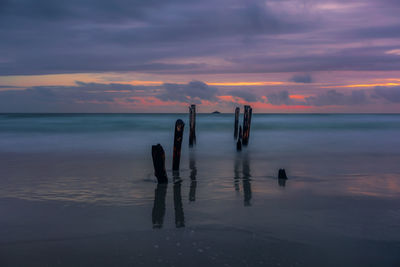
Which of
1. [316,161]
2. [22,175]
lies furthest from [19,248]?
[316,161]

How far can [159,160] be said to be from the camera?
1074cm

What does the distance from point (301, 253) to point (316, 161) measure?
12.3 m

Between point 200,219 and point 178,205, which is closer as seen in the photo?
point 200,219

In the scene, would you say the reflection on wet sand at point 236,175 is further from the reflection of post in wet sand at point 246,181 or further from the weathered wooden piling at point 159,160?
the weathered wooden piling at point 159,160

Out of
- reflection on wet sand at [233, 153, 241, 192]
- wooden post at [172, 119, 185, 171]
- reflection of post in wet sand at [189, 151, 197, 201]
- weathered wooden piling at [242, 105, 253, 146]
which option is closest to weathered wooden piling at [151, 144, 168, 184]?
reflection of post in wet sand at [189, 151, 197, 201]

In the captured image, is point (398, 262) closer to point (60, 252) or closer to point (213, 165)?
point (60, 252)

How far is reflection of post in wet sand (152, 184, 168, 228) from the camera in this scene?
23.4ft

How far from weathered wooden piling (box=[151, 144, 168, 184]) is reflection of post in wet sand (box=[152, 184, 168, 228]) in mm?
288

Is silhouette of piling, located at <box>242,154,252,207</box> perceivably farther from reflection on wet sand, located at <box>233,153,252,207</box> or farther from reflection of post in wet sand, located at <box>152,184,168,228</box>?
reflection of post in wet sand, located at <box>152,184,168,228</box>

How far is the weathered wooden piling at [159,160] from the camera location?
34.7 feet

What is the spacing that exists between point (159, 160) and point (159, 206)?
254 centimetres

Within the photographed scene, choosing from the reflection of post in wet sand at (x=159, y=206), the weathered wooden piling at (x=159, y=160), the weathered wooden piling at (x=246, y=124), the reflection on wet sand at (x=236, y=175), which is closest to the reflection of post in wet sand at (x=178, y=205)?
the reflection of post in wet sand at (x=159, y=206)

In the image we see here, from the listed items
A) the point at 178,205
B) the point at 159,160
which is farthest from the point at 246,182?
the point at 178,205

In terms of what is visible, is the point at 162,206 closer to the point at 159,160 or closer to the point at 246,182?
the point at 159,160
